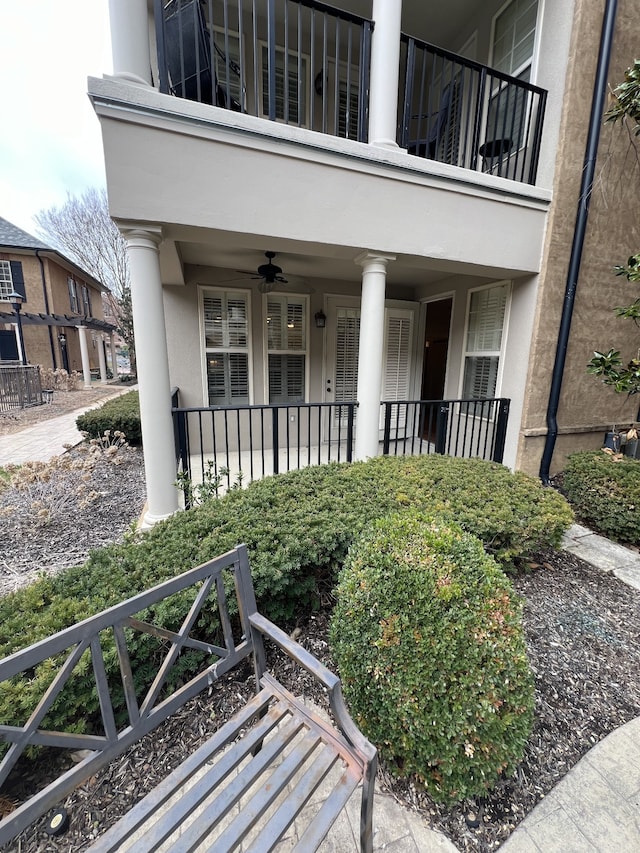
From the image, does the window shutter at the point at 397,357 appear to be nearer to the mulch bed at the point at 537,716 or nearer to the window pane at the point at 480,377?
the window pane at the point at 480,377

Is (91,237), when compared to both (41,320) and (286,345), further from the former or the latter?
(286,345)

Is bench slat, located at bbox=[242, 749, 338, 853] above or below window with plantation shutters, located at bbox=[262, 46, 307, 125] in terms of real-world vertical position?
below

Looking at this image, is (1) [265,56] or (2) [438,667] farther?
(1) [265,56]

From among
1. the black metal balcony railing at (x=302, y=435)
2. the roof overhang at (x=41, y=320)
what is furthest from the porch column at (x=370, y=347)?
the roof overhang at (x=41, y=320)

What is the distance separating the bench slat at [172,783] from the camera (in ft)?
3.19

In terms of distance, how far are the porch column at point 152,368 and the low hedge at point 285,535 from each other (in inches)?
33.4

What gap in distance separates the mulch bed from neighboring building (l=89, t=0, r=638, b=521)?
197 cm

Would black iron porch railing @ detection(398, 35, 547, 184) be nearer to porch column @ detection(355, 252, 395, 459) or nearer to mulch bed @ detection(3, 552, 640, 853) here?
porch column @ detection(355, 252, 395, 459)

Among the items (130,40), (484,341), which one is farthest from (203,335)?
(484,341)

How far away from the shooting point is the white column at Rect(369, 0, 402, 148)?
3.13 meters

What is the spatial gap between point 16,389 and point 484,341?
1260 cm

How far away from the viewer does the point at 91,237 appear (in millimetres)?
17844

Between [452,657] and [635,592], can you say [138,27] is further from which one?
[635,592]

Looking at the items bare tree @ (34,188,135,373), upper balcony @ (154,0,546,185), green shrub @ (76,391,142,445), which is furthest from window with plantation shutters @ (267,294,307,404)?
bare tree @ (34,188,135,373)
